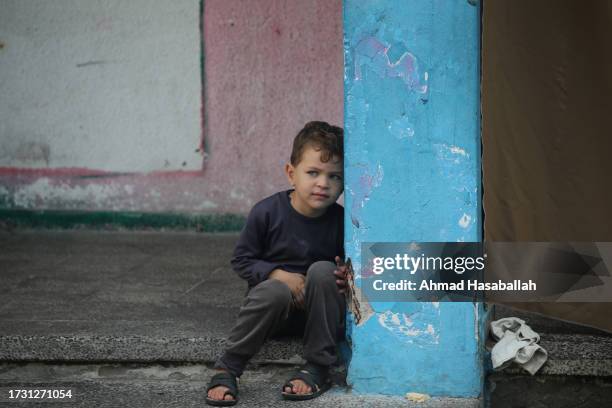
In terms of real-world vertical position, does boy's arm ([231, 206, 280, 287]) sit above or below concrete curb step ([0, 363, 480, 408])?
Answer: above

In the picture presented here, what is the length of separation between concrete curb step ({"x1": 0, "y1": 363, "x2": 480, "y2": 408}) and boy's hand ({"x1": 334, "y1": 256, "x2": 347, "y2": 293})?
43 centimetres

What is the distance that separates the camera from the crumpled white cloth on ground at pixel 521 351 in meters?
3.83

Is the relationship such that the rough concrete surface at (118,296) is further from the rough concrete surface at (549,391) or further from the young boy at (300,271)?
the rough concrete surface at (549,391)

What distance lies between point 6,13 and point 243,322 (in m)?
3.71

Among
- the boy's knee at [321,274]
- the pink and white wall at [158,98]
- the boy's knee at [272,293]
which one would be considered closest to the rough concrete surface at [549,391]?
the boy's knee at [321,274]

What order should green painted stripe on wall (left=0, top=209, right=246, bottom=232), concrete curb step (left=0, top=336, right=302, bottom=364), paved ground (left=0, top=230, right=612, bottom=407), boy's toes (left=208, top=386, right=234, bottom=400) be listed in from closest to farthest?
boy's toes (left=208, top=386, right=234, bottom=400) → paved ground (left=0, top=230, right=612, bottom=407) → concrete curb step (left=0, top=336, right=302, bottom=364) → green painted stripe on wall (left=0, top=209, right=246, bottom=232)

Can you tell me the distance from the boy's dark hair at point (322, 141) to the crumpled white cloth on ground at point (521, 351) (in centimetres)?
102

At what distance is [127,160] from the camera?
6523 millimetres

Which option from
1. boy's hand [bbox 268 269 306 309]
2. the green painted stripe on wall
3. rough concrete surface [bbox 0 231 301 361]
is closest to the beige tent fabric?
boy's hand [bbox 268 269 306 309]

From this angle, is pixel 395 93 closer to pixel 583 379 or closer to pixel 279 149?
pixel 583 379

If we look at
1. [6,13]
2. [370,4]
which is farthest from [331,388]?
[6,13]

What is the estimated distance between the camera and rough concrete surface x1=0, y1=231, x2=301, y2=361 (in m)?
4.15

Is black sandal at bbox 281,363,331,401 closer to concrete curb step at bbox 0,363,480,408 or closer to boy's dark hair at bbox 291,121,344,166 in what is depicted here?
concrete curb step at bbox 0,363,480,408

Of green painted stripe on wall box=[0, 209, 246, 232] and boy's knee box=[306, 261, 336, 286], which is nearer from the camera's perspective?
boy's knee box=[306, 261, 336, 286]
